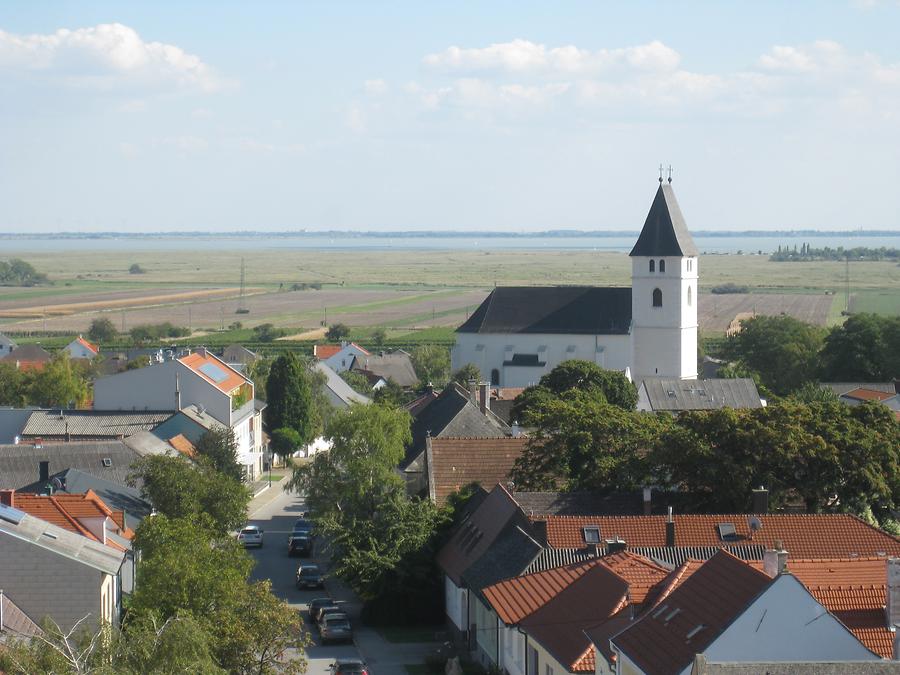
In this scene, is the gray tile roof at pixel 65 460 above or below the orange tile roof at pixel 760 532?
below

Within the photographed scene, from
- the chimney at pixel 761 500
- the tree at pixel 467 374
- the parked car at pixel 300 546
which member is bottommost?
the parked car at pixel 300 546

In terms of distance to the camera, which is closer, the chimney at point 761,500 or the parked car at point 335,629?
the parked car at point 335,629

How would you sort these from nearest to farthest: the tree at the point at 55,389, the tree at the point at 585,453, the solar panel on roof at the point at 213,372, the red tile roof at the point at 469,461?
1. the tree at the point at 585,453
2. the red tile roof at the point at 469,461
3. the solar panel on roof at the point at 213,372
4. the tree at the point at 55,389

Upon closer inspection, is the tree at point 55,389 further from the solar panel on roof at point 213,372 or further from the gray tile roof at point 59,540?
the gray tile roof at point 59,540

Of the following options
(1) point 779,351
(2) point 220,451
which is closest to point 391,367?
(1) point 779,351

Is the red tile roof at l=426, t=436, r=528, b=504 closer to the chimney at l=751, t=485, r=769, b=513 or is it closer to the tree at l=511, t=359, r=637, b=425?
the chimney at l=751, t=485, r=769, b=513

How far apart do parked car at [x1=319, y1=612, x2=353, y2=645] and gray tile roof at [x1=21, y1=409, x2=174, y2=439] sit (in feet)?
74.7

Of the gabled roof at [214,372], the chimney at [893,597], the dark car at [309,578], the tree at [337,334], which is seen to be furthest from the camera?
the tree at [337,334]

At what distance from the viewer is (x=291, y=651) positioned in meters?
35.4

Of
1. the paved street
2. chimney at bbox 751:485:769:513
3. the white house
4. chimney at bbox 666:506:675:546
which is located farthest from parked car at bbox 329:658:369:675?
the white house

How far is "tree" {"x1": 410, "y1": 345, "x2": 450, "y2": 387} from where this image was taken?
103 metres

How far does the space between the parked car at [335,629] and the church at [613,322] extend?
49.7 metres

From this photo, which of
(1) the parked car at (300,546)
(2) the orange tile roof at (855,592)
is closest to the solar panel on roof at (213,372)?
(1) the parked car at (300,546)

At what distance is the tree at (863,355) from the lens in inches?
3548
